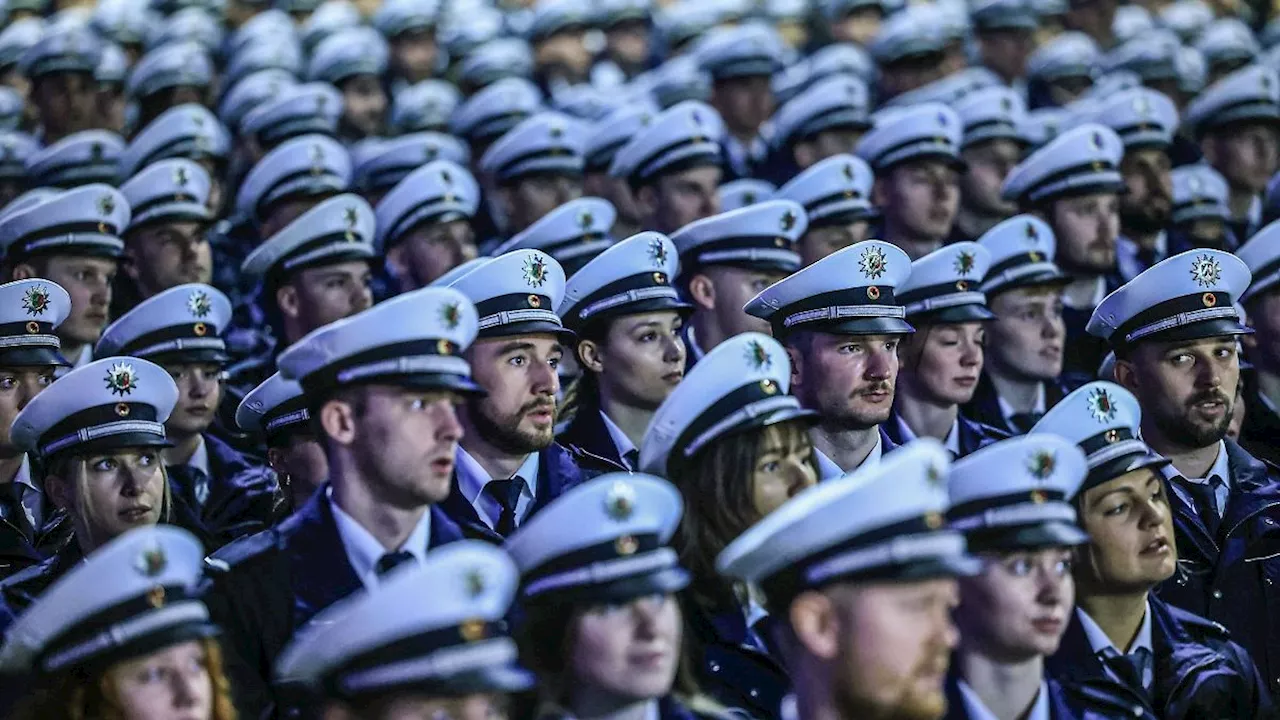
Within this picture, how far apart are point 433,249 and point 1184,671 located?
5.08 m

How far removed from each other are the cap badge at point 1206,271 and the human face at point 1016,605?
2.60 meters

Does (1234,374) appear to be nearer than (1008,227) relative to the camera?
Yes

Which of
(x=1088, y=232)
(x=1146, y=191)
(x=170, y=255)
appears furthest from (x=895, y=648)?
(x=1146, y=191)

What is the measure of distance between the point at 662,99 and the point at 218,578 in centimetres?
801

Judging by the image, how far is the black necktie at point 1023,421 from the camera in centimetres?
942

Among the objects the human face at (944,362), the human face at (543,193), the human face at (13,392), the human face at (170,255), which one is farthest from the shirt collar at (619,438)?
the human face at (543,193)

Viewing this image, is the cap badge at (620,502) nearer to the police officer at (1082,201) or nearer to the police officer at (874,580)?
the police officer at (874,580)

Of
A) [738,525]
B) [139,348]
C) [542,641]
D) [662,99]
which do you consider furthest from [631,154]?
[542,641]

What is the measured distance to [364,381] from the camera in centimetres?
625

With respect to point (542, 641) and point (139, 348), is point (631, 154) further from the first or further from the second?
point (542, 641)

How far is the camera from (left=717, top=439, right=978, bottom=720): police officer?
5250 millimetres

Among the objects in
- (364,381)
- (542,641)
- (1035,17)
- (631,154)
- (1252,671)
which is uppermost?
(1035,17)

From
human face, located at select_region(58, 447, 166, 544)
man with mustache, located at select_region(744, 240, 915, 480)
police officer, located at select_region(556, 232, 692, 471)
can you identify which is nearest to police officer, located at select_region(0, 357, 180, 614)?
human face, located at select_region(58, 447, 166, 544)

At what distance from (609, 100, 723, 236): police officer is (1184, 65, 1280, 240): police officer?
12.1 feet
